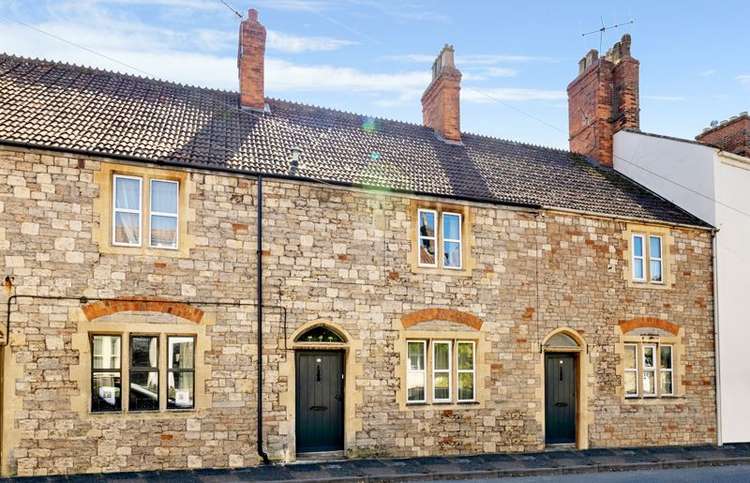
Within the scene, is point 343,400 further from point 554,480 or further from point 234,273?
point 554,480

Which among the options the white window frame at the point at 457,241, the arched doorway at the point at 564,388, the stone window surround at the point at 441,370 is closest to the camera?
the stone window surround at the point at 441,370

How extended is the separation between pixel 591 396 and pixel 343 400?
271 inches

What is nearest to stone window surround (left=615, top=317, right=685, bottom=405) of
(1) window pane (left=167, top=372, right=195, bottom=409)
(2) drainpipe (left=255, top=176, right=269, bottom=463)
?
(2) drainpipe (left=255, top=176, right=269, bottom=463)

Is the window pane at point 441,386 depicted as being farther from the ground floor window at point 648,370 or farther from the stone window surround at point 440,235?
the ground floor window at point 648,370

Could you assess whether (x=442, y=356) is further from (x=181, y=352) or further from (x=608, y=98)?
(x=608, y=98)

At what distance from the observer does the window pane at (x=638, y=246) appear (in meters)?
20.0

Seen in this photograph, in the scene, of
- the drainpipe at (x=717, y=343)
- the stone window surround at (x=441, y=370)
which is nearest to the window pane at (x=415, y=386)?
the stone window surround at (x=441, y=370)

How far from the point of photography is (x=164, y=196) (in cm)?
1481

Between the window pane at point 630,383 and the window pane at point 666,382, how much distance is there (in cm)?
99

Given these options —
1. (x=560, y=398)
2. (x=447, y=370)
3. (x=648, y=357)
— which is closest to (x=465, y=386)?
(x=447, y=370)

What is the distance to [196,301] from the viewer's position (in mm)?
14648

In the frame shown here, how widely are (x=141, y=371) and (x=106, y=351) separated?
790mm

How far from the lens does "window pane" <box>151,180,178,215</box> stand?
14719 millimetres

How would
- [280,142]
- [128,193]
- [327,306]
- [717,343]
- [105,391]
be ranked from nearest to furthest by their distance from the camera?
[105,391] < [128,193] < [327,306] < [280,142] < [717,343]
